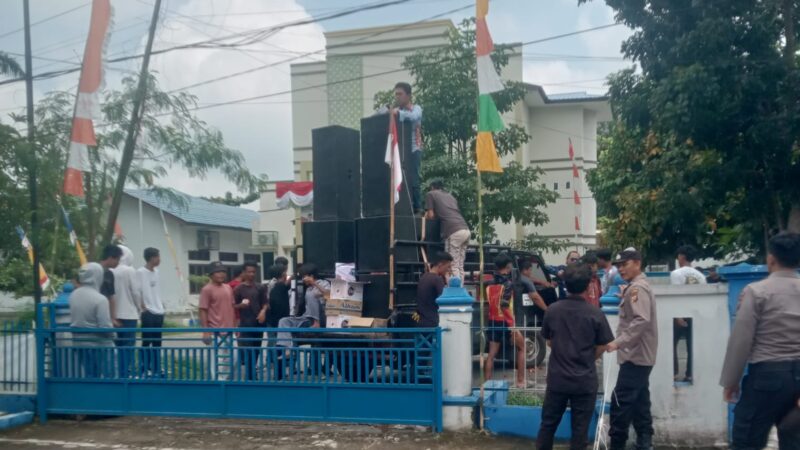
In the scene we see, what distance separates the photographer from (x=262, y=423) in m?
8.38

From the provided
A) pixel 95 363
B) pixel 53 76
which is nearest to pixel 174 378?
pixel 95 363

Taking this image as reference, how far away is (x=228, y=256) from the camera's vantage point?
3228 cm

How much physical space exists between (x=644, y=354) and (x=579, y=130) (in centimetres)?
2235

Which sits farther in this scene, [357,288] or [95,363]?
[357,288]

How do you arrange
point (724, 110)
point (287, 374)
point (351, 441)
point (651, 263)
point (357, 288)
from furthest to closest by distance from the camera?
1. point (651, 263)
2. point (724, 110)
3. point (357, 288)
4. point (287, 374)
5. point (351, 441)

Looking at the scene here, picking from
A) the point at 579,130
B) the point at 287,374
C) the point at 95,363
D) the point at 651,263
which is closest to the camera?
the point at 287,374

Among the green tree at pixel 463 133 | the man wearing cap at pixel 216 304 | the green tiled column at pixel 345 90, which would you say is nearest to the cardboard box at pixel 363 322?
the man wearing cap at pixel 216 304

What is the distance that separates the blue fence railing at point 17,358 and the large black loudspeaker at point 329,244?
11.3 ft

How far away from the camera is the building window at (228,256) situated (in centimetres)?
3167

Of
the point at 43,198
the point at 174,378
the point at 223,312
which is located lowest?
the point at 174,378

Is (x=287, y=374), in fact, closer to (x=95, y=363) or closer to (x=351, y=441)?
(x=351, y=441)

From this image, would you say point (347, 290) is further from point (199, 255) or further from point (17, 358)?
point (199, 255)

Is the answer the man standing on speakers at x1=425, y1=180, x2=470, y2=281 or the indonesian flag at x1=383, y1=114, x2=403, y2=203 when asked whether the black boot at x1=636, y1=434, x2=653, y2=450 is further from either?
the indonesian flag at x1=383, y1=114, x2=403, y2=203

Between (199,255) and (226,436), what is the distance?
23011 millimetres
